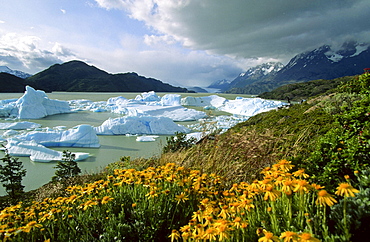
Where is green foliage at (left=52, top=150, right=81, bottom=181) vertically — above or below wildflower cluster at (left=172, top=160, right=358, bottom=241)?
below

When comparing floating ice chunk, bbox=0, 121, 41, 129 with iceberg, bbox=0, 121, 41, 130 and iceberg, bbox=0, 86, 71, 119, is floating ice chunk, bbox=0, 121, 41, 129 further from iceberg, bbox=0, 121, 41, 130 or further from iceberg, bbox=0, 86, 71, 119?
iceberg, bbox=0, 86, 71, 119

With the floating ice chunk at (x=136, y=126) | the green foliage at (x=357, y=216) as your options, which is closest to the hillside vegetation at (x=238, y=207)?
the green foliage at (x=357, y=216)

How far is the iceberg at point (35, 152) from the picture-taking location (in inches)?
403

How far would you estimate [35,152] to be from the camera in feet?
34.7

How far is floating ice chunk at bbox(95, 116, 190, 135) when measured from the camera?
16.6 m

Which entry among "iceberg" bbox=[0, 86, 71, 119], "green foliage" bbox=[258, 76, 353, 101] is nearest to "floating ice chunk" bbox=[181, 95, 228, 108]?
"green foliage" bbox=[258, 76, 353, 101]

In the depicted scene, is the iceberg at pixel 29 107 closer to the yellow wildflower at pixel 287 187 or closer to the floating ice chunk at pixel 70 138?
the floating ice chunk at pixel 70 138

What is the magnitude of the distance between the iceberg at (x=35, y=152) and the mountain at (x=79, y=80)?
335 feet

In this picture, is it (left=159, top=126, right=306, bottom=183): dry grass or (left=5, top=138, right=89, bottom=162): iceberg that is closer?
(left=159, top=126, right=306, bottom=183): dry grass

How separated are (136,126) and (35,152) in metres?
7.62

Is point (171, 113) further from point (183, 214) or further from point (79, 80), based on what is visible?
point (79, 80)

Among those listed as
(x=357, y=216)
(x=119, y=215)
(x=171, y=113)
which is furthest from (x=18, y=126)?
(x=357, y=216)

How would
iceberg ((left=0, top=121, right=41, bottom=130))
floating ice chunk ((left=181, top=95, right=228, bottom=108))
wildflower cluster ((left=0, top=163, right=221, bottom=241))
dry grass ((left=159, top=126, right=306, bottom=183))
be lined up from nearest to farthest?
1. wildflower cluster ((left=0, top=163, right=221, bottom=241))
2. dry grass ((left=159, top=126, right=306, bottom=183))
3. iceberg ((left=0, top=121, right=41, bottom=130))
4. floating ice chunk ((left=181, top=95, right=228, bottom=108))

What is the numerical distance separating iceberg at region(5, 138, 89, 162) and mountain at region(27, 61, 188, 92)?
10222cm
